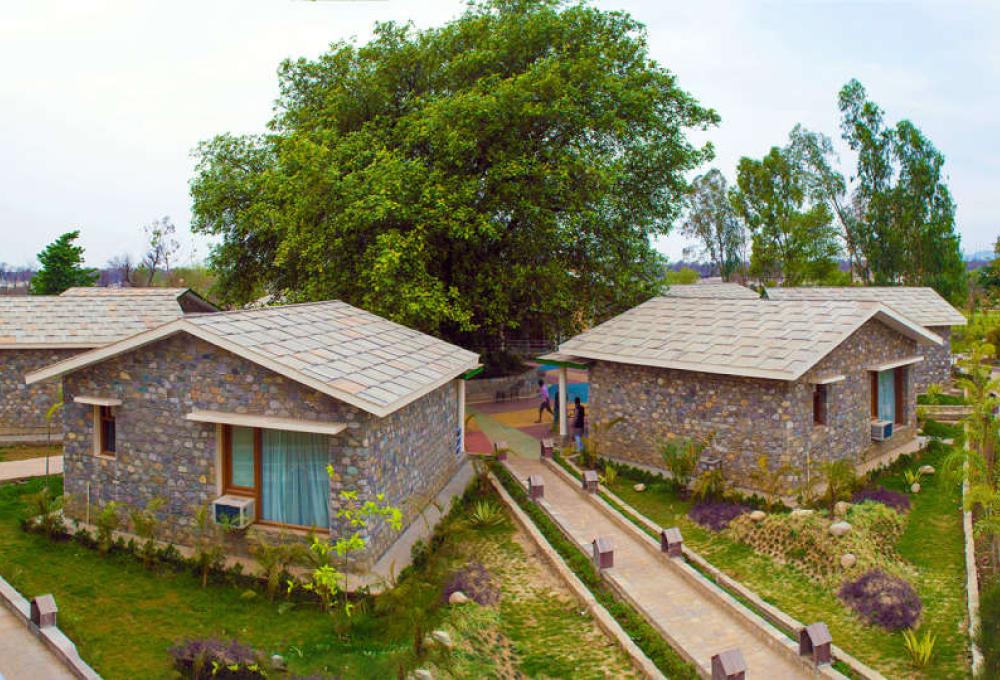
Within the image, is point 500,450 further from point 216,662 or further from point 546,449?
point 216,662

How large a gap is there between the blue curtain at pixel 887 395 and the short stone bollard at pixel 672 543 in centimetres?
991

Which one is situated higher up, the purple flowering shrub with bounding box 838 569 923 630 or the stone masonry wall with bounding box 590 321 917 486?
the stone masonry wall with bounding box 590 321 917 486

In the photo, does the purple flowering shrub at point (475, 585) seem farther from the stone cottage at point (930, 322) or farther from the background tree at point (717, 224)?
the background tree at point (717, 224)

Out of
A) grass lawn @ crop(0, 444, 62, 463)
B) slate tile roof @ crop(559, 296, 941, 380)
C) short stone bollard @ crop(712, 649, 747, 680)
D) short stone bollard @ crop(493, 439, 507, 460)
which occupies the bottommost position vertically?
short stone bollard @ crop(712, 649, 747, 680)

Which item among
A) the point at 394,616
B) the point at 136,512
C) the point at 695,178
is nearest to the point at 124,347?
the point at 136,512

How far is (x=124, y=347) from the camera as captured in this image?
12242 millimetres

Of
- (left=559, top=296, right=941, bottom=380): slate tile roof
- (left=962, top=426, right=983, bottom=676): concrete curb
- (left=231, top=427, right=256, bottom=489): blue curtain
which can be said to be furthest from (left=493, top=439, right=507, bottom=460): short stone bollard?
(left=962, top=426, right=983, bottom=676): concrete curb

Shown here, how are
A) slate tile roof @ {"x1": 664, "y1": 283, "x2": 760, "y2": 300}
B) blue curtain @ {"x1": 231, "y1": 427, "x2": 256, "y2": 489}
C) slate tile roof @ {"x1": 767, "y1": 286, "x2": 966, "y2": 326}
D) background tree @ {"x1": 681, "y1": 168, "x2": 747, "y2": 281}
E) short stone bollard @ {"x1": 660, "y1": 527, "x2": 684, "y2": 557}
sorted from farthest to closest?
1. background tree @ {"x1": 681, "y1": 168, "x2": 747, "y2": 281}
2. slate tile roof @ {"x1": 664, "y1": 283, "x2": 760, "y2": 300}
3. slate tile roof @ {"x1": 767, "y1": 286, "x2": 966, "y2": 326}
4. blue curtain @ {"x1": 231, "y1": 427, "x2": 256, "y2": 489}
5. short stone bollard @ {"x1": 660, "y1": 527, "x2": 684, "y2": 557}

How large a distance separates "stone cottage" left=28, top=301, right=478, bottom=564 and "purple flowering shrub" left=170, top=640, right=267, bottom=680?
3.20 metres

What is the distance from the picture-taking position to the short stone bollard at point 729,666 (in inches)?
317

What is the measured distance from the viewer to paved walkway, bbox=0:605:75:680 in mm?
8422

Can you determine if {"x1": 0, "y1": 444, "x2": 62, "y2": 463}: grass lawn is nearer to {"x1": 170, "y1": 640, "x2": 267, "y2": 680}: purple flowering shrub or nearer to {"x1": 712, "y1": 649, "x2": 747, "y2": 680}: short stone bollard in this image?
{"x1": 170, "y1": 640, "x2": 267, "y2": 680}: purple flowering shrub

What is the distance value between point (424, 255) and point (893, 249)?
34865 mm

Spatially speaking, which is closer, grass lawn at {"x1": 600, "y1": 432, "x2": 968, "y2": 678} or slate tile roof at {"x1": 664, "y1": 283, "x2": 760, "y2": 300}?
grass lawn at {"x1": 600, "y1": 432, "x2": 968, "y2": 678}
